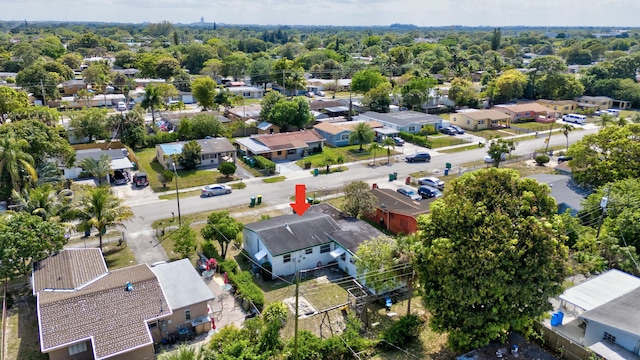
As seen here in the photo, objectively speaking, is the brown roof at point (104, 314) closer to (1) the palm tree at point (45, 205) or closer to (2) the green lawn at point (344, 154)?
(1) the palm tree at point (45, 205)

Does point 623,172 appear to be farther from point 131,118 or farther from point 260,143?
point 131,118

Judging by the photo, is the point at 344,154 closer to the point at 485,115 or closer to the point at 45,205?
the point at 485,115

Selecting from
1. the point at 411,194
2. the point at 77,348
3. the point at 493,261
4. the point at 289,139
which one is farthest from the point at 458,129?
the point at 77,348

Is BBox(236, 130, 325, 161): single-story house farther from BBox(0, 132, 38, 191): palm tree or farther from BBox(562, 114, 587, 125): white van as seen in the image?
BBox(562, 114, 587, 125): white van

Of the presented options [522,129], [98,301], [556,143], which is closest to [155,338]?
[98,301]

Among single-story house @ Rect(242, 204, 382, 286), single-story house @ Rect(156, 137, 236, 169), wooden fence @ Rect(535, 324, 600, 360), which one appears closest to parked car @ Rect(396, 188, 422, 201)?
single-story house @ Rect(242, 204, 382, 286)

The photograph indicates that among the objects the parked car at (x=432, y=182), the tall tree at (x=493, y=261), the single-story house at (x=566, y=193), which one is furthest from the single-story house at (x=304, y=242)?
the single-story house at (x=566, y=193)
